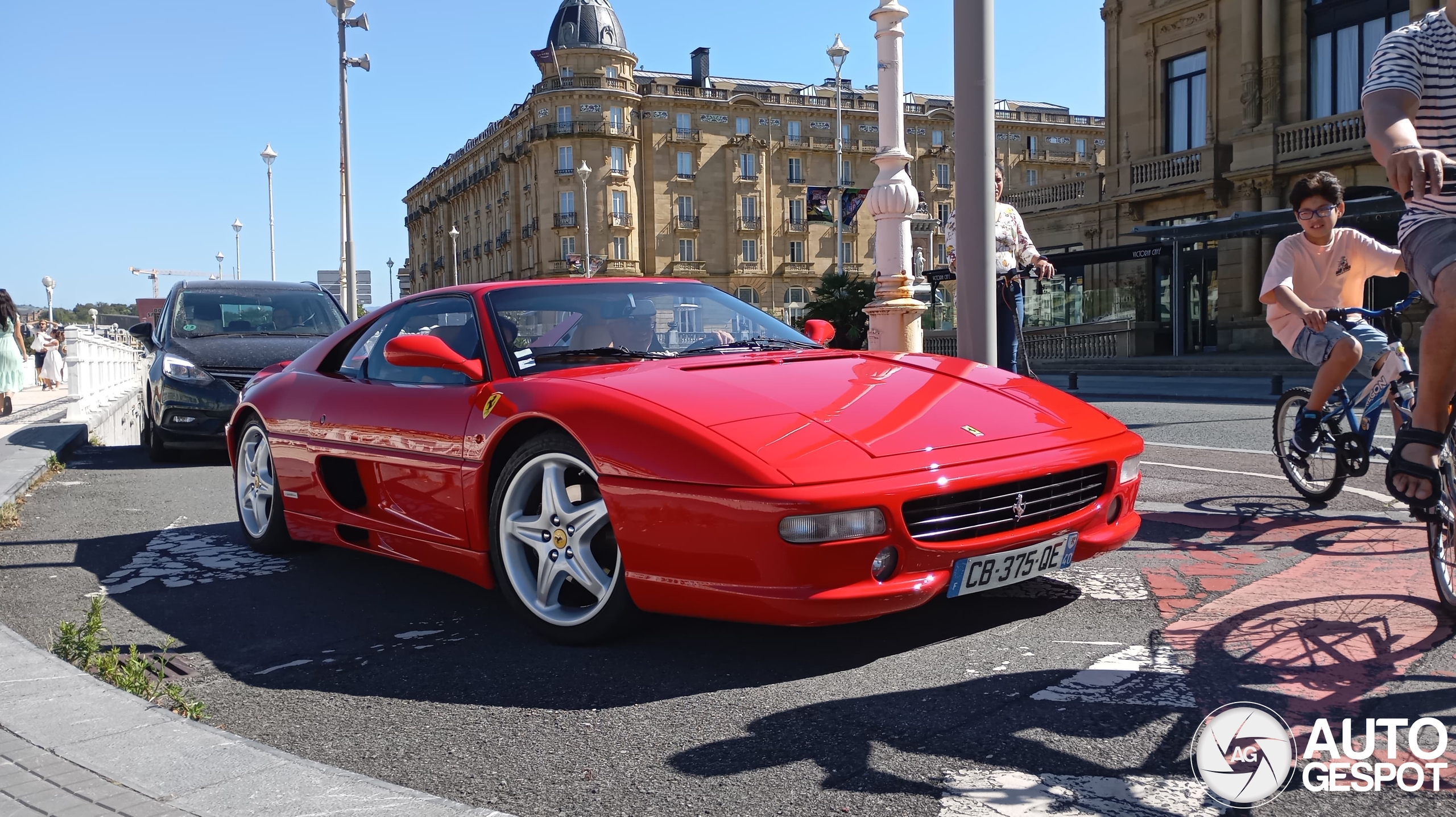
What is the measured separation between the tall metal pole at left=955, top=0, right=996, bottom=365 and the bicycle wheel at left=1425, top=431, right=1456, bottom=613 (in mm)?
3037

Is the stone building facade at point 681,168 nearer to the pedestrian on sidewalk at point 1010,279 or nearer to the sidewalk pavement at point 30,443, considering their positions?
the sidewalk pavement at point 30,443

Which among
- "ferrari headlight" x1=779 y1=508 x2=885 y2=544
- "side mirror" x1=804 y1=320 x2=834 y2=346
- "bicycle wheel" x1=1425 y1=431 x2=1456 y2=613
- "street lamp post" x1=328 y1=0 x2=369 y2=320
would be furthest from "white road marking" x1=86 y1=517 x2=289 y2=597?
"street lamp post" x1=328 y1=0 x2=369 y2=320

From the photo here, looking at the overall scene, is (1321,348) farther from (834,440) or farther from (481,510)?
(481,510)

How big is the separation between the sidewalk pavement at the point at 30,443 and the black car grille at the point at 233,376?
4.52ft

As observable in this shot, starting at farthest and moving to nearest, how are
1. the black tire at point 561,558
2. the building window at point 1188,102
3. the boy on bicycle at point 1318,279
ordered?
the building window at point 1188,102, the boy on bicycle at point 1318,279, the black tire at point 561,558

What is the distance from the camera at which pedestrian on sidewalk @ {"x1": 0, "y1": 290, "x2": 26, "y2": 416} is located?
48.2 feet

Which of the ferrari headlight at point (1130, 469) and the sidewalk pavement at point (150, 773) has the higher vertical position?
the ferrari headlight at point (1130, 469)

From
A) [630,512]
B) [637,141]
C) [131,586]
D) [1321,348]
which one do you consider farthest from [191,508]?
[637,141]

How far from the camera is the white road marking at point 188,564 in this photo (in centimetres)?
494

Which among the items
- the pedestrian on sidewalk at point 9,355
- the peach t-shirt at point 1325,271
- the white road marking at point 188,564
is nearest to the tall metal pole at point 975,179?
the peach t-shirt at point 1325,271

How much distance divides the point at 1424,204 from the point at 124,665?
4000mm

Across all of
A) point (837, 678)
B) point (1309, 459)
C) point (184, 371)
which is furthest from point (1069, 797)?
point (184, 371)

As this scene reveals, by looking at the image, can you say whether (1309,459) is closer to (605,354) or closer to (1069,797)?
(605,354)

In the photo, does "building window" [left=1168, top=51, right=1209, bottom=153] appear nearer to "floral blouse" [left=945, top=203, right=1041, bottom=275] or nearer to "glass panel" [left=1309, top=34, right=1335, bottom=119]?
"glass panel" [left=1309, top=34, right=1335, bottom=119]
